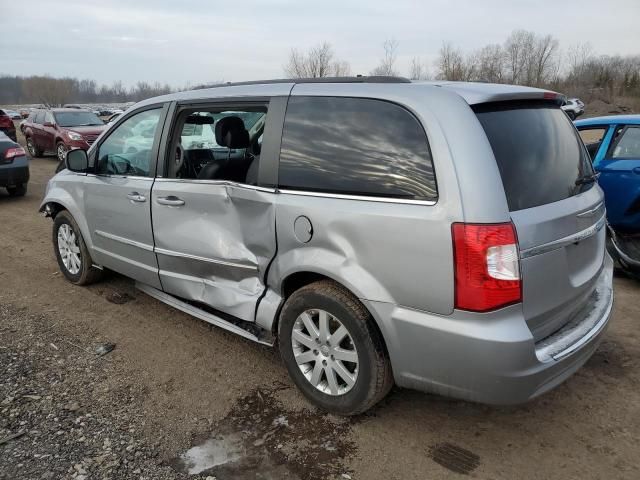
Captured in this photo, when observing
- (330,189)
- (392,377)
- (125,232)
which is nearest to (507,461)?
(392,377)

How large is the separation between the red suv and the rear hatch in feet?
44.8

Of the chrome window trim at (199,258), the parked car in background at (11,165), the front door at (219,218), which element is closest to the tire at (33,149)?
the parked car in background at (11,165)

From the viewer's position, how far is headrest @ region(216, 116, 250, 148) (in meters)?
3.78

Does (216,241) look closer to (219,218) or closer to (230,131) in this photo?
(219,218)

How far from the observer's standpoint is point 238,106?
11.2 ft

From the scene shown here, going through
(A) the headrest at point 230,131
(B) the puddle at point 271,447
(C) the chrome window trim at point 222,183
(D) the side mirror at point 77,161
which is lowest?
(B) the puddle at point 271,447

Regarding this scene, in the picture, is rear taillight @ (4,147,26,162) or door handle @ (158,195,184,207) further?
rear taillight @ (4,147,26,162)

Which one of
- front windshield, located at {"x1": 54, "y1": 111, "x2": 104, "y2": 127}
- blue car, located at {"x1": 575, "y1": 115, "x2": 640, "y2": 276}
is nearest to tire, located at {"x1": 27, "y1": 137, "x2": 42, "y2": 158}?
front windshield, located at {"x1": 54, "y1": 111, "x2": 104, "y2": 127}

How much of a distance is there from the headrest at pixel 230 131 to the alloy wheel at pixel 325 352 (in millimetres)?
1505

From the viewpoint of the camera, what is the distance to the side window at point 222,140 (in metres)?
3.79

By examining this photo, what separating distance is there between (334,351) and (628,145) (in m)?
4.57

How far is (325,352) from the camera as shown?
9.62ft

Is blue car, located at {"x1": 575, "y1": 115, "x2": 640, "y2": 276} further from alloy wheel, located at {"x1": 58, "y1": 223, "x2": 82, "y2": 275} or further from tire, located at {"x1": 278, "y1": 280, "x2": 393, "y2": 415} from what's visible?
alloy wheel, located at {"x1": 58, "y1": 223, "x2": 82, "y2": 275}

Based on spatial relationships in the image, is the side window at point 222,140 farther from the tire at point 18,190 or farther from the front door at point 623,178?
the tire at point 18,190
